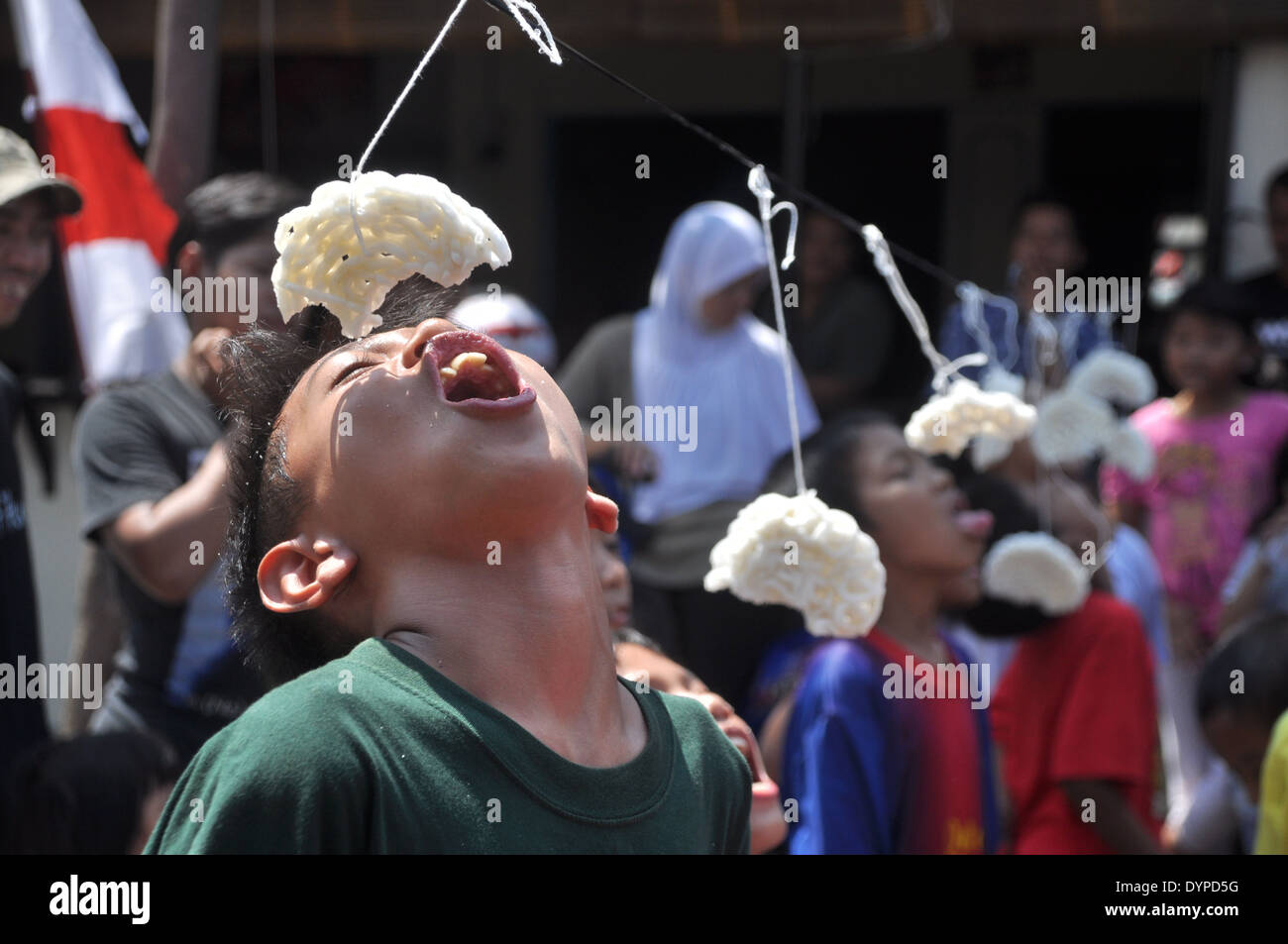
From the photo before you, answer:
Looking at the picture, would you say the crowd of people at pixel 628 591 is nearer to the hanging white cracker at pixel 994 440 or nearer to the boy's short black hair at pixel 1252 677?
the boy's short black hair at pixel 1252 677

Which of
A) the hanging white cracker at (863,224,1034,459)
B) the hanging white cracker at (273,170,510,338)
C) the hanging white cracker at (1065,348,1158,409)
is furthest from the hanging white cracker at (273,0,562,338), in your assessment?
the hanging white cracker at (1065,348,1158,409)

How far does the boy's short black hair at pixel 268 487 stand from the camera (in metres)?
1.58

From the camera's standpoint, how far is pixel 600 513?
1697 millimetres

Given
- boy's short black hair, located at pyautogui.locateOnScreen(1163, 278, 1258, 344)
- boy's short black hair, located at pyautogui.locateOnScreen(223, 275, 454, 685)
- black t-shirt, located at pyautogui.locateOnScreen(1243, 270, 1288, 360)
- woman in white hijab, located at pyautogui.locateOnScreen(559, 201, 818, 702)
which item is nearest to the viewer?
boy's short black hair, located at pyautogui.locateOnScreen(223, 275, 454, 685)

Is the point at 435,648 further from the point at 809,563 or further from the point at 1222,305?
the point at 1222,305

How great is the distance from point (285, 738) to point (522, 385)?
41 cm

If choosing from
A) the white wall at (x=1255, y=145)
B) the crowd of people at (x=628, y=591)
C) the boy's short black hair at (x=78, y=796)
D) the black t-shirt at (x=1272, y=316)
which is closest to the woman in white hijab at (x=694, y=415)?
the crowd of people at (x=628, y=591)

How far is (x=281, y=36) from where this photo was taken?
5523mm

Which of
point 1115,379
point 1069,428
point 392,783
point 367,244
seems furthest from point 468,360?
point 1115,379

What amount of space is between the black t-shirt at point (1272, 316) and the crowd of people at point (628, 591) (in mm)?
13

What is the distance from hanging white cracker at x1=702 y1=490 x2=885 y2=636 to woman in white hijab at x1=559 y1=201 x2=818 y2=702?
175 cm

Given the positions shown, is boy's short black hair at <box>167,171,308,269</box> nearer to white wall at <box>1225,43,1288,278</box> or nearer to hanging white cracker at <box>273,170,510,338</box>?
hanging white cracker at <box>273,170,510,338</box>

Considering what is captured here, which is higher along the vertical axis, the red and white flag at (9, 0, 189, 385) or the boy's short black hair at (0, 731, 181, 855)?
the red and white flag at (9, 0, 189, 385)

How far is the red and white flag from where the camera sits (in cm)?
329
